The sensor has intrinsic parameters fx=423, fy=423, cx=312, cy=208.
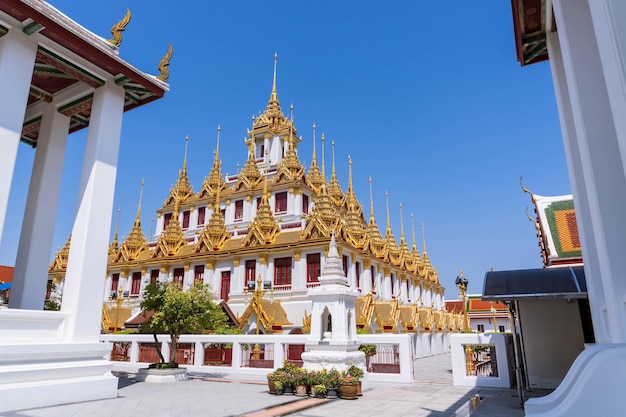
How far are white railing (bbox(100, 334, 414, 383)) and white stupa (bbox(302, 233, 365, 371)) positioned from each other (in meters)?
0.93

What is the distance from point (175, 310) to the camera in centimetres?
1348

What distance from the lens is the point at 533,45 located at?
854 centimetres

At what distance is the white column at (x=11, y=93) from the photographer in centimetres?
811

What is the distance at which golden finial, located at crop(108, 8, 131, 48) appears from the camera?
10.4m

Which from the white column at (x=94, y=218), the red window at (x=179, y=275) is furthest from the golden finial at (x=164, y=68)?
the red window at (x=179, y=275)

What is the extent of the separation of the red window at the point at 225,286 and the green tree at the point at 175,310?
10639mm

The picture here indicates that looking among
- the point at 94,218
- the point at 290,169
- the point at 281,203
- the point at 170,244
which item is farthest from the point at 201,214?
the point at 94,218

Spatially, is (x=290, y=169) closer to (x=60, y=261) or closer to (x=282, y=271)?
(x=282, y=271)

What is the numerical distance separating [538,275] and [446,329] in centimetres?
2687

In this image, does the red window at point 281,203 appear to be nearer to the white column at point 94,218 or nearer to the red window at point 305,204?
the red window at point 305,204

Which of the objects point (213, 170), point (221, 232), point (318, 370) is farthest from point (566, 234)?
point (213, 170)

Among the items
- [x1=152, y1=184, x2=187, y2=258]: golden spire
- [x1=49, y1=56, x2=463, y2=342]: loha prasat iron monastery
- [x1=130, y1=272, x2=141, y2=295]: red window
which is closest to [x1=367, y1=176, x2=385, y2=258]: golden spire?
[x1=49, y1=56, x2=463, y2=342]: loha prasat iron monastery

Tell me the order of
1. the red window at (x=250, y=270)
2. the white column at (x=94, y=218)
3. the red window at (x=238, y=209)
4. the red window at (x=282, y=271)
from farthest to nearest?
the red window at (x=238, y=209)
the red window at (x=250, y=270)
the red window at (x=282, y=271)
the white column at (x=94, y=218)

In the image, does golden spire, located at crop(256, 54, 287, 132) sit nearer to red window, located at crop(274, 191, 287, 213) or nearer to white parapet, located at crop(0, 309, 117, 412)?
red window, located at crop(274, 191, 287, 213)
